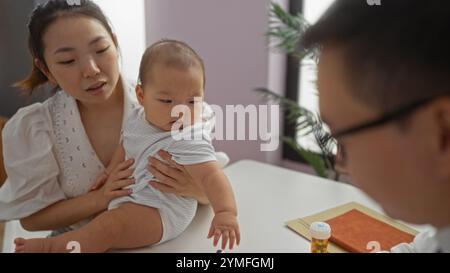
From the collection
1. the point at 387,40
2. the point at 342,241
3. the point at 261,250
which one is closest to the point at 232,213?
the point at 261,250

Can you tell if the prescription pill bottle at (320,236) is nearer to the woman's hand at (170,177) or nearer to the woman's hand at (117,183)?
the woman's hand at (170,177)

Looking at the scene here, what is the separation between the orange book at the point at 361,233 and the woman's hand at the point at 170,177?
0.23 meters

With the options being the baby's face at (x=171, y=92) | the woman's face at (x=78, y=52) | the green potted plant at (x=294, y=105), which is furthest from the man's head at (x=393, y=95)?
the green potted plant at (x=294, y=105)

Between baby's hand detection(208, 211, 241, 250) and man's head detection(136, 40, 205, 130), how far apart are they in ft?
0.46

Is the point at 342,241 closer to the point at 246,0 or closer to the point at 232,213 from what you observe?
the point at 232,213

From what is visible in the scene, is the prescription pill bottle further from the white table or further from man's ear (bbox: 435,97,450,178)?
man's ear (bbox: 435,97,450,178)

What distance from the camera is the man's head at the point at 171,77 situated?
1.64 feet

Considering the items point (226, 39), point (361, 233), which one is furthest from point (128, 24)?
point (361, 233)

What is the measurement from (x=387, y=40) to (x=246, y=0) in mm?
464

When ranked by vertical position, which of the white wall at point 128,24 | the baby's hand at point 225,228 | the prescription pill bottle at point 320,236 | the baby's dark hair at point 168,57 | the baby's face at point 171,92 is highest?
the white wall at point 128,24

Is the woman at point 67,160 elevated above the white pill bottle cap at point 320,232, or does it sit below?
above

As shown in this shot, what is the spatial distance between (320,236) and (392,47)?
0.37 meters

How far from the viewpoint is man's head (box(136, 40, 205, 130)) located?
→ 0.50 m

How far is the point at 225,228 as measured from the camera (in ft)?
1.81
